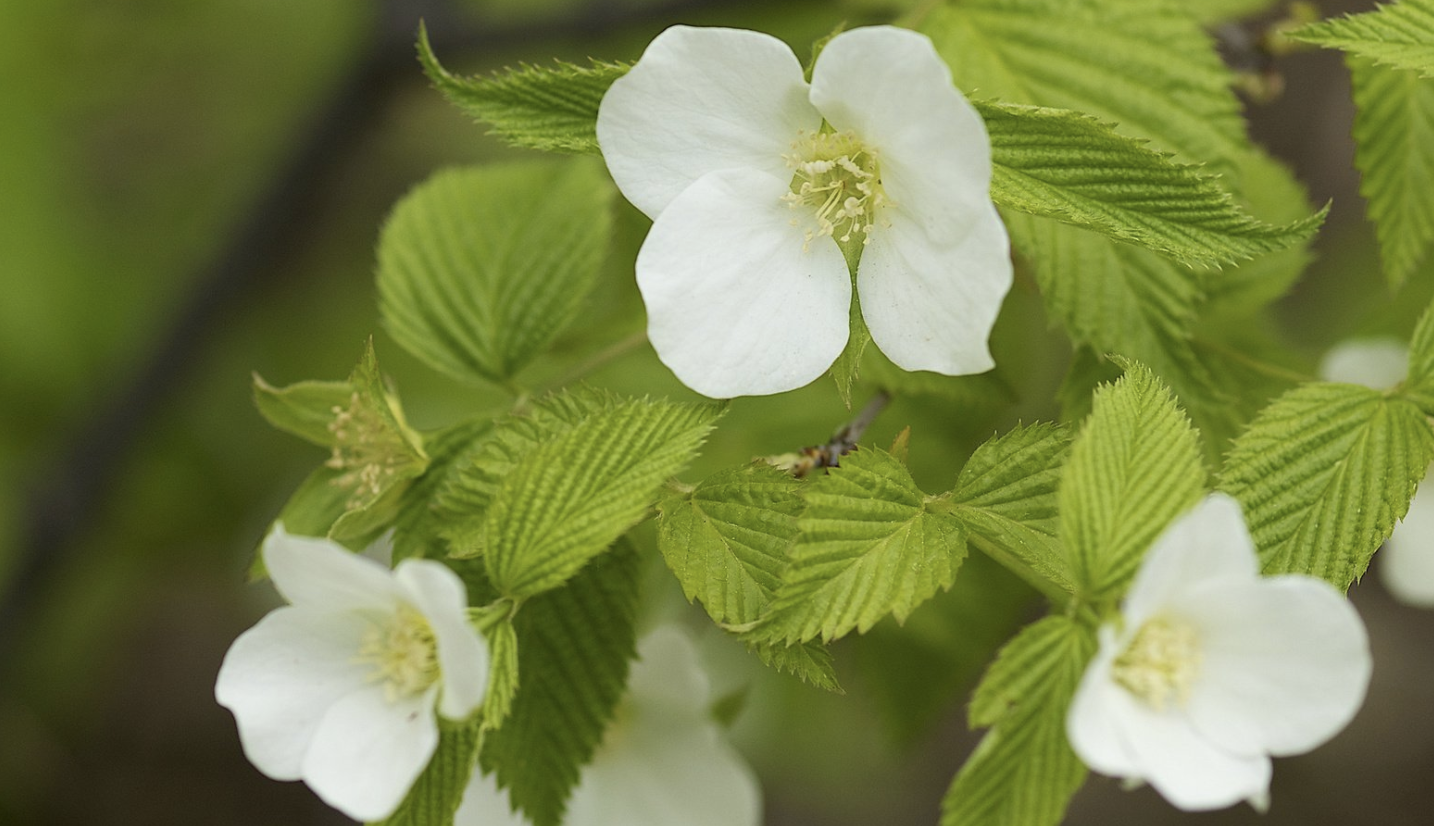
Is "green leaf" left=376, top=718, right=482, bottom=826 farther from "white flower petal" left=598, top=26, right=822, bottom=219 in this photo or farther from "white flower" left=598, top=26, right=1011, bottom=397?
"white flower petal" left=598, top=26, right=822, bottom=219

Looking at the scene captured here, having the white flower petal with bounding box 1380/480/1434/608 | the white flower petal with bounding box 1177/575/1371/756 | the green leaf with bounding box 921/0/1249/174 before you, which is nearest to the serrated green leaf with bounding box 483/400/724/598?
the white flower petal with bounding box 1177/575/1371/756

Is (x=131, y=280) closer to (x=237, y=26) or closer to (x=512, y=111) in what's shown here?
(x=237, y=26)

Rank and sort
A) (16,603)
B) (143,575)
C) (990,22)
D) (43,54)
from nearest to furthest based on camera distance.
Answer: (990,22) < (16,603) < (43,54) < (143,575)

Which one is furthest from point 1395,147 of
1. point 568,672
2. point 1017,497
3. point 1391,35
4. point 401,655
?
point 401,655

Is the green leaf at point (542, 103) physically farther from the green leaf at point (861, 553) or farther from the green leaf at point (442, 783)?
the green leaf at point (442, 783)

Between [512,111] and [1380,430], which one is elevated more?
[1380,430]

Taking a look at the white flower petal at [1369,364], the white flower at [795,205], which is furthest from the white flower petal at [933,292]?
the white flower petal at [1369,364]

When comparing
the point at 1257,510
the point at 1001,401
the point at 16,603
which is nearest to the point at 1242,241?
the point at 1257,510

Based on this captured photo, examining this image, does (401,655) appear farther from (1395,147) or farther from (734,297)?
(1395,147)
